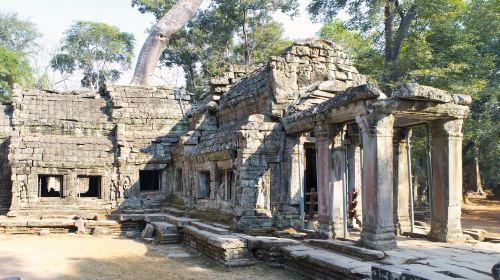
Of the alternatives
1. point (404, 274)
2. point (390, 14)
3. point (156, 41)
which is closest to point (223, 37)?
point (156, 41)

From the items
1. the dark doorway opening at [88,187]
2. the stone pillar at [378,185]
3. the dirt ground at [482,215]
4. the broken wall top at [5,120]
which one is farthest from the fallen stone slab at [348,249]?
the broken wall top at [5,120]

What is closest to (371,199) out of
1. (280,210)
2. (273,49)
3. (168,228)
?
(280,210)

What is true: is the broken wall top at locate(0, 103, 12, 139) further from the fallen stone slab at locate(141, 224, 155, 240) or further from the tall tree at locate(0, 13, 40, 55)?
the tall tree at locate(0, 13, 40, 55)

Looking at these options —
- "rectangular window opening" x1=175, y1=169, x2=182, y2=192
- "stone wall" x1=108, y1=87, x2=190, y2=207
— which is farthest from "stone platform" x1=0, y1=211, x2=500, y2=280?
"stone wall" x1=108, y1=87, x2=190, y2=207

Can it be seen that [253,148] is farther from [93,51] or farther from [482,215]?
[93,51]

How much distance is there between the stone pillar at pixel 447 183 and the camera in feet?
28.2

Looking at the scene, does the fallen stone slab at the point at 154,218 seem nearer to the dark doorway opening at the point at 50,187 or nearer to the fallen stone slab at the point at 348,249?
the dark doorway opening at the point at 50,187

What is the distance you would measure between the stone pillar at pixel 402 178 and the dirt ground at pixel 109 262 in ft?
10.3

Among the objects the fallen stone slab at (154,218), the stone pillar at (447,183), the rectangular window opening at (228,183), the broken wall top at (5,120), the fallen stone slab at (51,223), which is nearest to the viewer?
the stone pillar at (447,183)

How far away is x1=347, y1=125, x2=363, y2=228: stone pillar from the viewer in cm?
1113

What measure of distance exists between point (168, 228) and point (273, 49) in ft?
71.0

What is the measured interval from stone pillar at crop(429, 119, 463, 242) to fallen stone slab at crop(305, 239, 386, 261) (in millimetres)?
1935

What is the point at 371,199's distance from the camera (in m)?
7.82

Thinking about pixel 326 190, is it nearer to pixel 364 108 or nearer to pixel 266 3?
pixel 364 108
